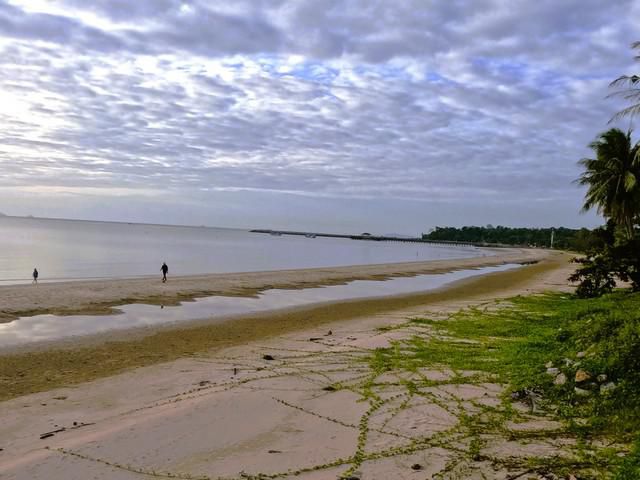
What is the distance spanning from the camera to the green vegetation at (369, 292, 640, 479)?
5.21 m

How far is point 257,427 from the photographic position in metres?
6.30

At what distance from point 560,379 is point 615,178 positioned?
31.1m

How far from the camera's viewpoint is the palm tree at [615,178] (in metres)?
32.9

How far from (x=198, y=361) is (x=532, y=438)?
7.13 meters

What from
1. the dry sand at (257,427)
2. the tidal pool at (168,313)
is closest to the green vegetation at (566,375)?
the dry sand at (257,427)

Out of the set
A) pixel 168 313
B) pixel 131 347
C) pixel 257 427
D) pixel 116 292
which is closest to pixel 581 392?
pixel 257 427

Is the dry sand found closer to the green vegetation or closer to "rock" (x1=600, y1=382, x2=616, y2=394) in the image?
the green vegetation

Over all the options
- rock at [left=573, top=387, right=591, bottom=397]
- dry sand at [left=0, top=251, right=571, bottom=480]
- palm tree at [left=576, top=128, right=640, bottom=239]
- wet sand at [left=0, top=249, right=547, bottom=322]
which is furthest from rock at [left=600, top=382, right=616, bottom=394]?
palm tree at [left=576, top=128, right=640, bottom=239]

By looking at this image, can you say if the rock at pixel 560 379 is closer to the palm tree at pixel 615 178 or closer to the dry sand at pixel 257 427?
the dry sand at pixel 257 427

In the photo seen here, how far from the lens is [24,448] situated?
235 inches

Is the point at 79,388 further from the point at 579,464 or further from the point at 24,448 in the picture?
the point at 579,464

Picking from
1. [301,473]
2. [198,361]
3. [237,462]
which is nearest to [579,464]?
[301,473]

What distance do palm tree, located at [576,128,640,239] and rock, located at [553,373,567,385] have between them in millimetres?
29111

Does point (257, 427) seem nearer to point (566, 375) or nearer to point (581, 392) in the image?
point (581, 392)
